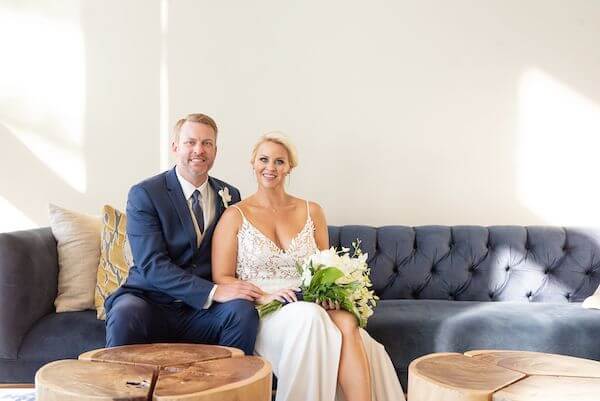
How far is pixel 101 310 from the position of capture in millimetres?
3027

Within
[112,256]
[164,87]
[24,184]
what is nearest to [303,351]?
[112,256]

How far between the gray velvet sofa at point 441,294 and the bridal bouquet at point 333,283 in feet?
1.31

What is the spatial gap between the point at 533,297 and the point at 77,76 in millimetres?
2908

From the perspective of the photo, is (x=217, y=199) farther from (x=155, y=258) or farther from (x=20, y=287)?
(x=20, y=287)

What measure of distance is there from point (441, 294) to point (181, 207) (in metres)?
1.55

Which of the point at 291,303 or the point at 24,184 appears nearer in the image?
the point at 291,303

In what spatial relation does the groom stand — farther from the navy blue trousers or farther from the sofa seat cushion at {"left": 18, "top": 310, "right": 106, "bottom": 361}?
the sofa seat cushion at {"left": 18, "top": 310, "right": 106, "bottom": 361}

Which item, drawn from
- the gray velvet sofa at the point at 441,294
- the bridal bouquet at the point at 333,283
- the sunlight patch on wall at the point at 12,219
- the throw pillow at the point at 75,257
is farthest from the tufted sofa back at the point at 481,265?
the sunlight patch on wall at the point at 12,219

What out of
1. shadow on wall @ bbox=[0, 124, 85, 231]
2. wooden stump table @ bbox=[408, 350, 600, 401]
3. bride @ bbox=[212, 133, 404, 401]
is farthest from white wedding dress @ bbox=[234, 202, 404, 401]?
shadow on wall @ bbox=[0, 124, 85, 231]

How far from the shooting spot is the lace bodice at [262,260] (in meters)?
2.86

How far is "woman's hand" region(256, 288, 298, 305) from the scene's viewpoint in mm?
2617

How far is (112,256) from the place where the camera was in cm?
322

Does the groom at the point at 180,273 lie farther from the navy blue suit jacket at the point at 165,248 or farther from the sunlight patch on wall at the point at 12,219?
the sunlight patch on wall at the point at 12,219

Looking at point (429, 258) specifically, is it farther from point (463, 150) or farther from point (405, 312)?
point (463, 150)
